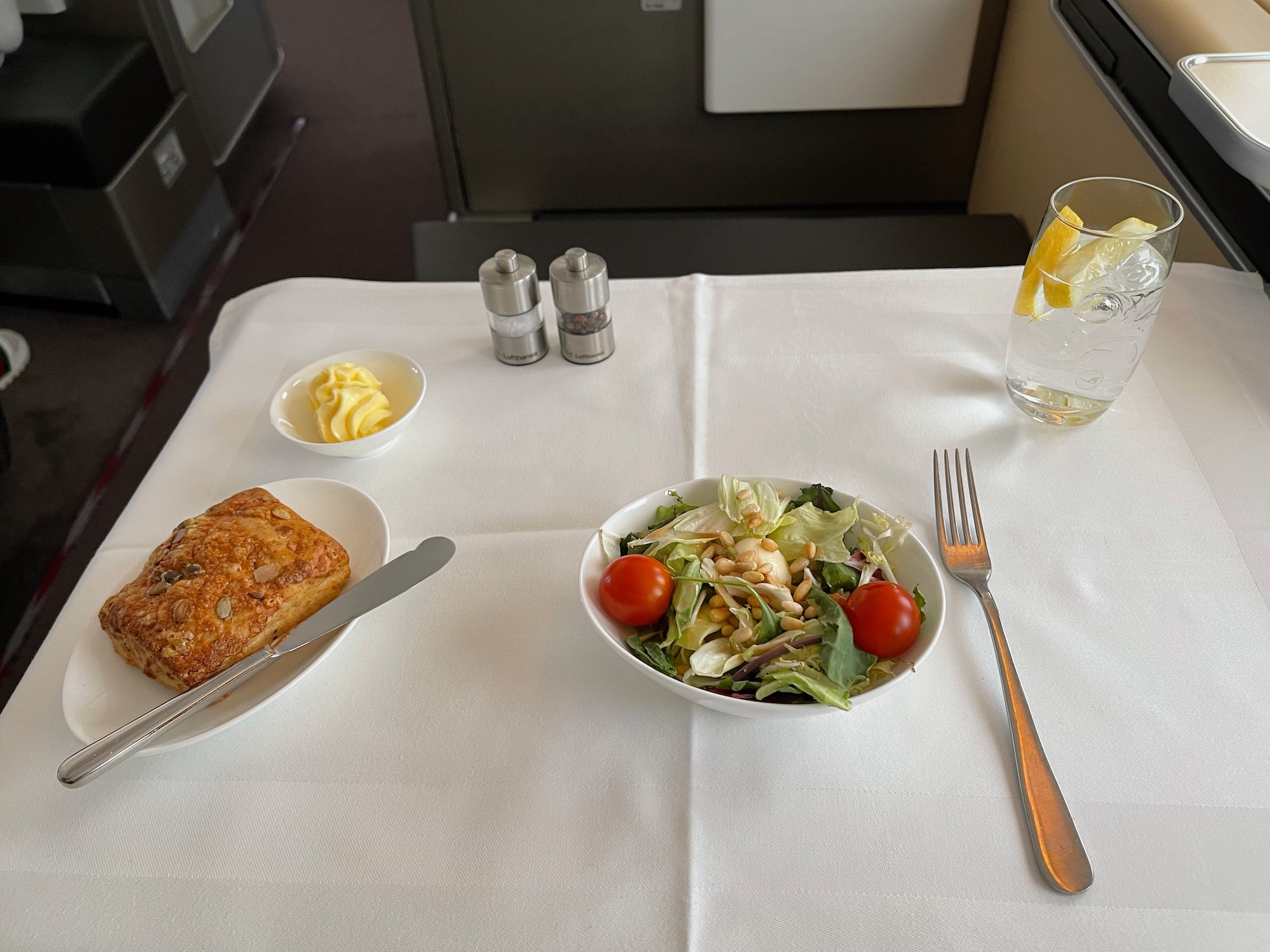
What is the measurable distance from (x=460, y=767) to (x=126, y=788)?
0.22 m

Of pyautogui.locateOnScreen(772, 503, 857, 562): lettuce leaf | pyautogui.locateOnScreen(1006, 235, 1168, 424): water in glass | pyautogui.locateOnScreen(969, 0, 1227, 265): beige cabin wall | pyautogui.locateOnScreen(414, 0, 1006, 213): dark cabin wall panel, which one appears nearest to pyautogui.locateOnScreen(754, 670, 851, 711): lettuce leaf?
pyautogui.locateOnScreen(772, 503, 857, 562): lettuce leaf

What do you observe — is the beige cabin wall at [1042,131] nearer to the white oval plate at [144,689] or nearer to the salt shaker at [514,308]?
the salt shaker at [514,308]

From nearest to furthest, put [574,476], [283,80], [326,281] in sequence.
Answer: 1. [574,476]
2. [326,281]
3. [283,80]

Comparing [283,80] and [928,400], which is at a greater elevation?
[928,400]

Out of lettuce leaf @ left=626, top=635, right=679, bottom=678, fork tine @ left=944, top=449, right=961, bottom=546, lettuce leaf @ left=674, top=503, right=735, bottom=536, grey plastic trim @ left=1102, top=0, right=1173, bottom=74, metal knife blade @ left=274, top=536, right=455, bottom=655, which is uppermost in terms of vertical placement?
grey plastic trim @ left=1102, top=0, right=1173, bottom=74

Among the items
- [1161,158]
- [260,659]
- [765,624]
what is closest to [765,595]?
[765,624]

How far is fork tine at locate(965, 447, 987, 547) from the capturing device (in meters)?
0.69

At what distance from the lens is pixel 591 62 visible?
163 centimetres

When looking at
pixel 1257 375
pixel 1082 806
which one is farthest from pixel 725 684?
pixel 1257 375

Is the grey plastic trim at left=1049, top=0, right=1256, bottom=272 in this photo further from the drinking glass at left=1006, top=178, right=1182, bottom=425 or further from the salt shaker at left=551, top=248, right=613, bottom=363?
the salt shaker at left=551, top=248, right=613, bottom=363

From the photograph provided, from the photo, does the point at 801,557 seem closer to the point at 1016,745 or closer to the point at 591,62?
the point at 1016,745

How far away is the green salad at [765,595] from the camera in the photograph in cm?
57

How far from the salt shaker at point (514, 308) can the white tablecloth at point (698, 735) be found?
0.06 m

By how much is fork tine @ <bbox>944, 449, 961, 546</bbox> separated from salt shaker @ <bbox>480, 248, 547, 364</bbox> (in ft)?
1.31
